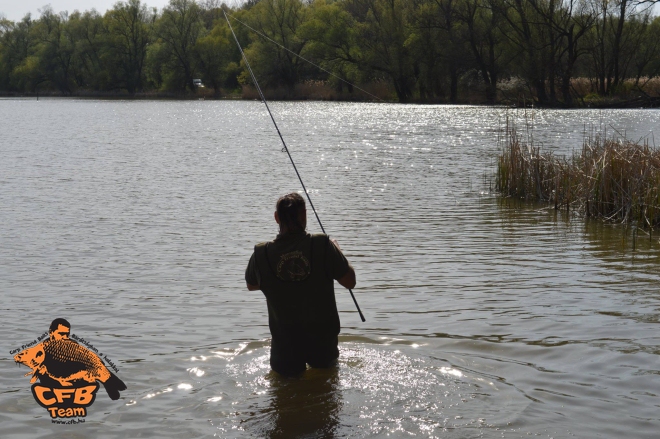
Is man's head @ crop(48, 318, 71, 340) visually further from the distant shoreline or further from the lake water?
the distant shoreline

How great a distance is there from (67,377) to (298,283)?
1.82 meters

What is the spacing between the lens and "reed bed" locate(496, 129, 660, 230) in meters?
11.8

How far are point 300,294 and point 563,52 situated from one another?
5240 cm

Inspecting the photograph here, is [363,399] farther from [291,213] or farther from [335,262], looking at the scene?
[291,213]

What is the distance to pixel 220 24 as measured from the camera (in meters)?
97.1

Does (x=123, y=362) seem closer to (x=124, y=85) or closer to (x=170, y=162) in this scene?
(x=170, y=162)

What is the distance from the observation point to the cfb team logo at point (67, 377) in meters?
5.39

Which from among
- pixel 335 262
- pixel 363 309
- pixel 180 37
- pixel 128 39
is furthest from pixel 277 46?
pixel 335 262

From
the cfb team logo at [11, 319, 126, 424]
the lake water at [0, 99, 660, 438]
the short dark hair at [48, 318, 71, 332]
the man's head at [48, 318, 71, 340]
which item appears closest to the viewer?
the lake water at [0, 99, 660, 438]

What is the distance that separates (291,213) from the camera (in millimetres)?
4938

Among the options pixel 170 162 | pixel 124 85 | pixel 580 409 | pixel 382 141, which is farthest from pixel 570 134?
pixel 124 85

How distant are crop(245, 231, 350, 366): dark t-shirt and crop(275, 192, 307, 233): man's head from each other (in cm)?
6

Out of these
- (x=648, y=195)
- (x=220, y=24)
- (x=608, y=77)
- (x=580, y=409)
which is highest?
(x=220, y=24)

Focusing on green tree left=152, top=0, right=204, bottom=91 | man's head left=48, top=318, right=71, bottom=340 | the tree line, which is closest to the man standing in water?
man's head left=48, top=318, right=71, bottom=340
